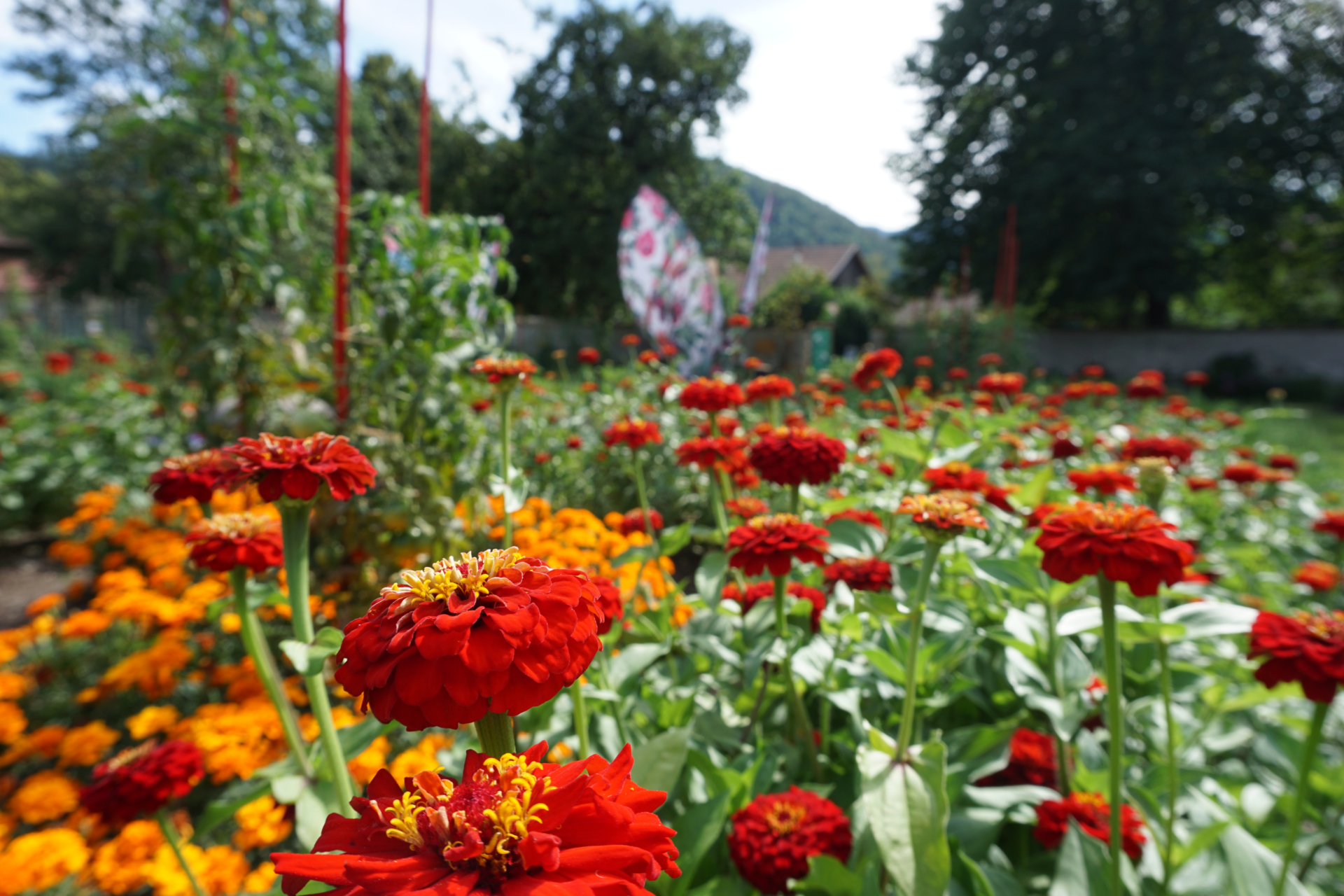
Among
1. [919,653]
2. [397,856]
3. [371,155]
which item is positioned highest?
[371,155]

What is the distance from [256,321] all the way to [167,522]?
0.93 metres

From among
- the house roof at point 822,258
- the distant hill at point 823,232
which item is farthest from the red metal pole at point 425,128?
the house roof at point 822,258

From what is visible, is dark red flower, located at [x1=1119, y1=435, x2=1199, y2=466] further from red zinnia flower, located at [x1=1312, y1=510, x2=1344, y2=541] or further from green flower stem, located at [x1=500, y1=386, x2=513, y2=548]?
green flower stem, located at [x1=500, y1=386, x2=513, y2=548]

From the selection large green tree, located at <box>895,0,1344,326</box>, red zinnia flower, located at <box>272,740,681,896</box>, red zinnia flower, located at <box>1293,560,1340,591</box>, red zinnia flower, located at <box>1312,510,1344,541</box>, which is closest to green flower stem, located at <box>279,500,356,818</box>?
red zinnia flower, located at <box>272,740,681,896</box>

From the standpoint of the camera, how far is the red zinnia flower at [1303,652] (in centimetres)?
84

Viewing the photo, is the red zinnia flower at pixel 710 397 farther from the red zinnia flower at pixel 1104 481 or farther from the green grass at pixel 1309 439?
the green grass at pixel 1309 439

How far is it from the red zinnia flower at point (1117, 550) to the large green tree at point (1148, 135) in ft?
48.3

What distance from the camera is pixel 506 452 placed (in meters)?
1.16

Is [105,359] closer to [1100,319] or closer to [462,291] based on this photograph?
[462,291]

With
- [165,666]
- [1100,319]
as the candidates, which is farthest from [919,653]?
[1100,319]

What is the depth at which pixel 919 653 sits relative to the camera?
3.65ft

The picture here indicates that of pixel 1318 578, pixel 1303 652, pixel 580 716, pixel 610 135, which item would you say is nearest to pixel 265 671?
pixel 580 716

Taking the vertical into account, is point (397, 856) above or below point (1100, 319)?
below

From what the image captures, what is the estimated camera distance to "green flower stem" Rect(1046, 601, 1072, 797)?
43.0 inches
